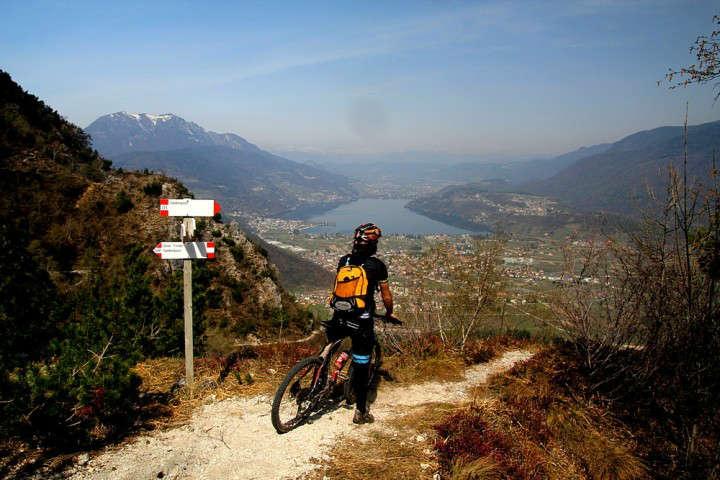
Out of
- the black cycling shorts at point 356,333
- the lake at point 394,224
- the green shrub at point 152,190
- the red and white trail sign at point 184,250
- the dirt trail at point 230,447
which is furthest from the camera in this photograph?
the lake at point 394,224

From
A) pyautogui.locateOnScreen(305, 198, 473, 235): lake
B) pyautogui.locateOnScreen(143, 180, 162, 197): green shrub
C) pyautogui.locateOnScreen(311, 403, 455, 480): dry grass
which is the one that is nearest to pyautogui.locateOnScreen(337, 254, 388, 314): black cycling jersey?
pyautogui.locateOnScreen(311, 403, 455, 480): dry grass

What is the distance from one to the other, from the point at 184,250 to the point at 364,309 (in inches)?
101

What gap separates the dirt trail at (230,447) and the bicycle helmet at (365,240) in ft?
7.47

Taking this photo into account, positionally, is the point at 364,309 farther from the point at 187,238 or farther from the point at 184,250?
the point at 187,238

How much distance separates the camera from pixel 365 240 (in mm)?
4602

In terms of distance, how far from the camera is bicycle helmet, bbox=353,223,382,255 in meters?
4.61

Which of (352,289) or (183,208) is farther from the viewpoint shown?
(183,208)

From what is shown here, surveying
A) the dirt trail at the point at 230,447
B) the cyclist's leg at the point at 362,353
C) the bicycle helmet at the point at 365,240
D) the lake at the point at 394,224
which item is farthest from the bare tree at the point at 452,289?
the lake at the point at 394,224

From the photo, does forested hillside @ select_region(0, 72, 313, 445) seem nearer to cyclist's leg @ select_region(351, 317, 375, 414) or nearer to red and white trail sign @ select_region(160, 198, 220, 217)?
red and white trail sign @ select_region(160, 198, 220, 217)

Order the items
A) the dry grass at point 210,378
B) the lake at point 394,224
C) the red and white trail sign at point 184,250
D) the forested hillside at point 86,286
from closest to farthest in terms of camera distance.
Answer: the forested hillside at point 86,286 → the red and white trail sign at point 184,250 → the dry grass at point 210,378 → the lake at point 394,224

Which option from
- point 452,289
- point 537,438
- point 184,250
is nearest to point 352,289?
point 184,250

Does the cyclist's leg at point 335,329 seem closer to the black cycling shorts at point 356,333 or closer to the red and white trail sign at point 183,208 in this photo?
the black cycling shorts at point 356,333

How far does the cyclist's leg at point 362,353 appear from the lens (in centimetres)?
468

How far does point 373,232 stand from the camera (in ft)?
15.3
